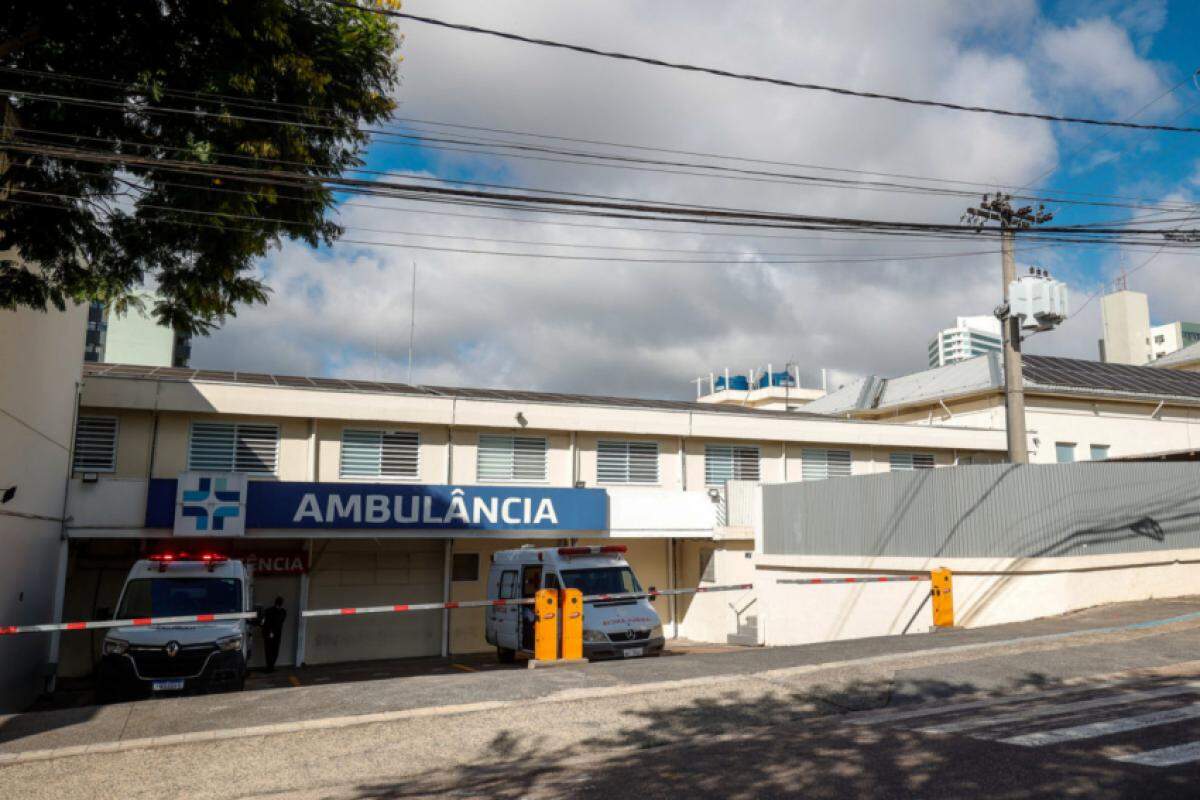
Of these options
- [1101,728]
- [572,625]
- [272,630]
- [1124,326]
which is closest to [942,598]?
[572,625]

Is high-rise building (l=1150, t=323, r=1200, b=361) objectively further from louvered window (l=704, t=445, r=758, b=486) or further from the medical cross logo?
the medical cross logo

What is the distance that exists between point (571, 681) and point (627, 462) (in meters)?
15.1

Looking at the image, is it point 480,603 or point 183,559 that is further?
point 183,559

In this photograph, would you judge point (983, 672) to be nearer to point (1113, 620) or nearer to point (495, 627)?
point (1113, 620)

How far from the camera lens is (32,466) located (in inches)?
645

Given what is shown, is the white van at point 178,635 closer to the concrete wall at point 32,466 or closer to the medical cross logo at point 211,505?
the concrete wall at point 32,466

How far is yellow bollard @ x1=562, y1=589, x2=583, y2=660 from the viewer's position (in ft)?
45.1

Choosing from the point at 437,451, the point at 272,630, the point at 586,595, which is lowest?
the point at 272,630

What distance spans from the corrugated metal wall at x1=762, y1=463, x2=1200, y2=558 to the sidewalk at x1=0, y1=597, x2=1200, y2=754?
2210 mm

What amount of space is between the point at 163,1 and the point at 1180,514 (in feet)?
67.3

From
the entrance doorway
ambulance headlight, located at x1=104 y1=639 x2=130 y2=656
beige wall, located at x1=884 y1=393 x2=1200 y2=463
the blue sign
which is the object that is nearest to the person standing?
the entrance doorway

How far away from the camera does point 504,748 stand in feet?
27.9

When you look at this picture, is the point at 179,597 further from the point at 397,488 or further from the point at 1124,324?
the point at 1124,324

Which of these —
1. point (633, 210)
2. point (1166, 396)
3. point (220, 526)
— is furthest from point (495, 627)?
point (1166, 396)
